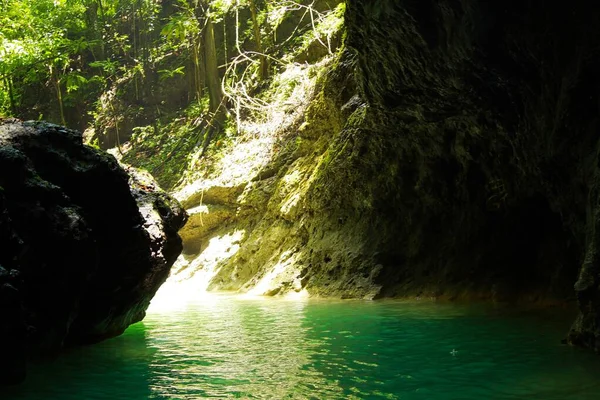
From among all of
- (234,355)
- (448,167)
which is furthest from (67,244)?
(448,167)

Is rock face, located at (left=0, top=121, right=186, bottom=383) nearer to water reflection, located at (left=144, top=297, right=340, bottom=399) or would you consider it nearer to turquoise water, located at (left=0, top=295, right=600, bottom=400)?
turquoise water, located at (left=0, top=295, right=600, bottom=400)

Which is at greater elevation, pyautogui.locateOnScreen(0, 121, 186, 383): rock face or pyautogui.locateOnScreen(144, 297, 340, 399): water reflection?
pyautogui.locateOnScreen(0, 121, 186, 383): rock face

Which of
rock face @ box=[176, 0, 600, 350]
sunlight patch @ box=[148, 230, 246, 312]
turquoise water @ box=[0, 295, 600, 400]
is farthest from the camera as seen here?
sunlight patch @ box=[148, 230, 246, 312]

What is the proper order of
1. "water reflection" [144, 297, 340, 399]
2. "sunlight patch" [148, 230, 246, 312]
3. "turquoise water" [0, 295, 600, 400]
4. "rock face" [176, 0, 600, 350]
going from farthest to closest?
"sunlight patch" [148, 230, 246, 312] → "rock face" [176, 0, 600, 350] → "water reflection" [144, 297, 340, 399] → "turquoise water" [0, 295, 600, 400]

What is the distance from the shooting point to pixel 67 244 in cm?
470

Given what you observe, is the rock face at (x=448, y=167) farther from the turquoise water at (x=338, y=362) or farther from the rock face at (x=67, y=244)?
the rock face at (x=67, y=244)

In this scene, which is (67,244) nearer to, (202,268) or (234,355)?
(234,355)

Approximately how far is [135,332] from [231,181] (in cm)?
1141

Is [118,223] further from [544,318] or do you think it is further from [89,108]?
[89,108]

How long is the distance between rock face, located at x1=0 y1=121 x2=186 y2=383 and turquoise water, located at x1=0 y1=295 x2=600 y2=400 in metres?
0.36

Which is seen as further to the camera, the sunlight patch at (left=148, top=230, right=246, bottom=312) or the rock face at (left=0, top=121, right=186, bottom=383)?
the sunlight patch at (left=148, top=230, right=246, bottom=312)

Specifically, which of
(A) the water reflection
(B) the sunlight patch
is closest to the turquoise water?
(A) the water reflection

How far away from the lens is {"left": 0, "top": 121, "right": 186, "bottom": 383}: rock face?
383 centimetres

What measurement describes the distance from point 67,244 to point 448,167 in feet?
24.4
